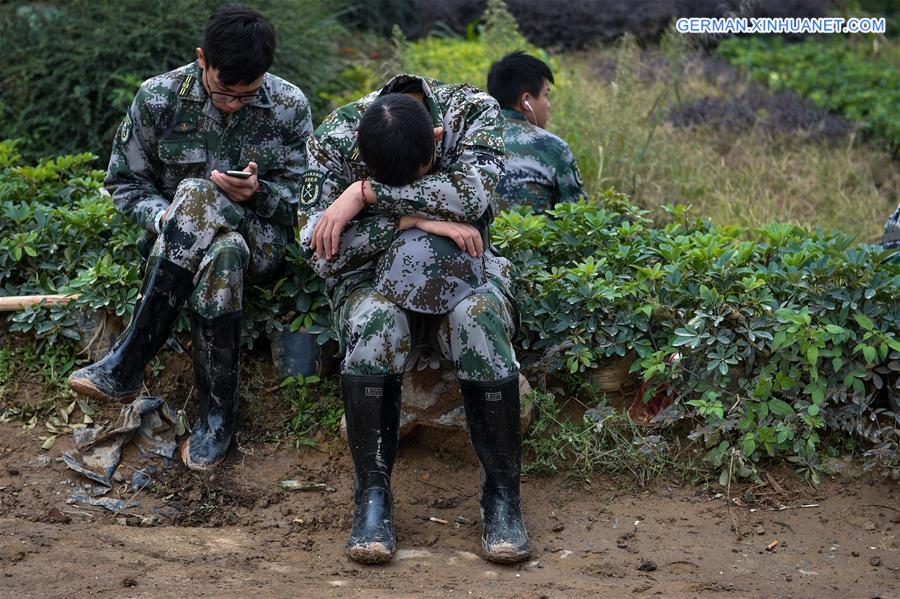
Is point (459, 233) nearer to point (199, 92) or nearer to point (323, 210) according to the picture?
point (323, 210)

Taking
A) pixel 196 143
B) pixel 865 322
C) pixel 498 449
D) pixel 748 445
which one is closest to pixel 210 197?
pixel 196 143

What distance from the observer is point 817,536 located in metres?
3.69

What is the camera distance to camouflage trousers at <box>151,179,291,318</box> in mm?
3930

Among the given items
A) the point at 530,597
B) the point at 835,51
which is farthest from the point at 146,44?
the point at 835,51

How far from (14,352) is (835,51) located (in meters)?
8.22

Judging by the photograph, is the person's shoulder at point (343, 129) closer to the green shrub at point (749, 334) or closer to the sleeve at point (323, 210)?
the sleeve at point (323, 210)

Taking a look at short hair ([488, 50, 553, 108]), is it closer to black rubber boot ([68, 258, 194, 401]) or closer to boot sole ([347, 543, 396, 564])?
black rubber boot ([68, 258, 194, 401])

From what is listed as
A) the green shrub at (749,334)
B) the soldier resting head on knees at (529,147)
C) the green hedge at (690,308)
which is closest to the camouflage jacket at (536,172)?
the soldier resting head on knees at (529,147)

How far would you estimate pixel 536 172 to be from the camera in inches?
200

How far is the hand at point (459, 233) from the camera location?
3623mm

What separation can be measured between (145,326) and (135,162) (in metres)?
0.74

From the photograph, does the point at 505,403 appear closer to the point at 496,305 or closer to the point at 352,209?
the point at 496,305

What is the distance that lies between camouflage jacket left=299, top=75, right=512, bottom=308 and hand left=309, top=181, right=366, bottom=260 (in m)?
0.05

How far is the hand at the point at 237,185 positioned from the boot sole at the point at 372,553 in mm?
1434
